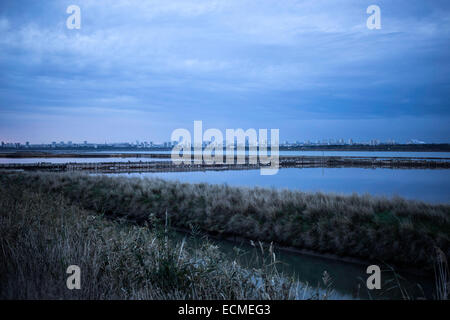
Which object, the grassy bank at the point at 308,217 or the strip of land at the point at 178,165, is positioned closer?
the grassy bank at the point at 308,217

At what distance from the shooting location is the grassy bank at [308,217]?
862cm

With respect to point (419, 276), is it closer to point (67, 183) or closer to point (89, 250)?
point (89, 250)

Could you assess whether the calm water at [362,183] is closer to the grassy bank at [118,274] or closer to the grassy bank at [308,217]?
the grassy bank at [308,217]

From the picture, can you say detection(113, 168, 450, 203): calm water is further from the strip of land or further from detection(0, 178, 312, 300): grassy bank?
the strip of land

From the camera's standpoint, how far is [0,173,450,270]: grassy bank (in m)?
8.62

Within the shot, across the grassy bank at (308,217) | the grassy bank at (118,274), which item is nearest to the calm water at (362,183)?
the grassy bank at (308,217)

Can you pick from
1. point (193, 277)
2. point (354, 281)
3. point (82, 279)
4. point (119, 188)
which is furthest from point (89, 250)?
point (119, 188)

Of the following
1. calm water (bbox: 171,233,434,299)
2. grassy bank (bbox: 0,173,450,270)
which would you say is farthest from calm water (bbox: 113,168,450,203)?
calm water (bbox: 171,233,434,299)

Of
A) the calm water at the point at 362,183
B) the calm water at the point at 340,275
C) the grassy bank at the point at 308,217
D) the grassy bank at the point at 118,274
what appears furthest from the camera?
the calm water at the point at 362,183

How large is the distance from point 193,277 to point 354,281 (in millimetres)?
4983

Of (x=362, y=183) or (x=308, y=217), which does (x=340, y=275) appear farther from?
(x=362, y=183)

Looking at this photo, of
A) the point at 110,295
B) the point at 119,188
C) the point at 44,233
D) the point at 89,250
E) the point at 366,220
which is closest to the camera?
the point at 110,295

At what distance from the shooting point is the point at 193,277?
482cm
